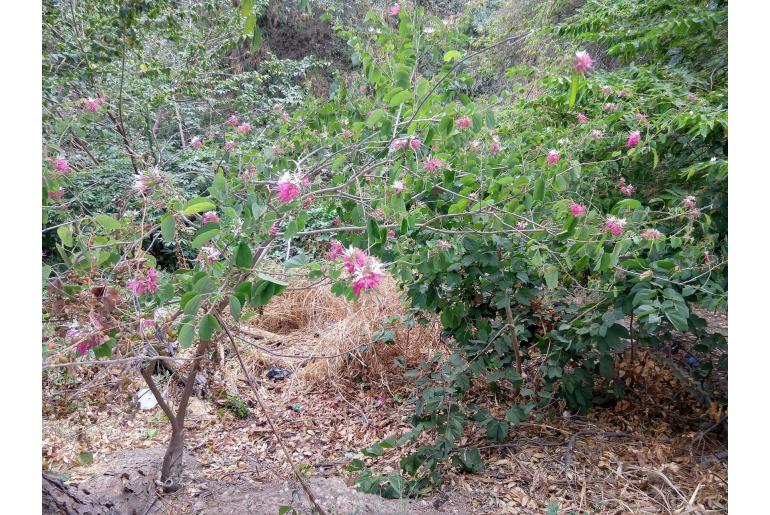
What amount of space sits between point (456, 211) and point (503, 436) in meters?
0.94

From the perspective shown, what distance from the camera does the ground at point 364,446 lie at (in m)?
1.70

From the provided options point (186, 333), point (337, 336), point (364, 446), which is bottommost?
point (364, 446)

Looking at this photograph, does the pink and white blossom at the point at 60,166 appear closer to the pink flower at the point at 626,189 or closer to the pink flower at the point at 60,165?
the pink flower at the point at 60,165

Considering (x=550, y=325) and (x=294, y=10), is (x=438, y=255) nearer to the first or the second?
(x=550, y=325)

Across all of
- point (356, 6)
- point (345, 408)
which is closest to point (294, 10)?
point (356, 6)

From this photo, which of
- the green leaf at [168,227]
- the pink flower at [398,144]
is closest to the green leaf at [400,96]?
the pink flower at [398,144]

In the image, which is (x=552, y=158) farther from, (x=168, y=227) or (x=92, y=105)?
(x=92, y=105)

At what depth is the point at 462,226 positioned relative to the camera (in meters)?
1.80

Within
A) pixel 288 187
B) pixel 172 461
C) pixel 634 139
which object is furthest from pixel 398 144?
pixel 172 461

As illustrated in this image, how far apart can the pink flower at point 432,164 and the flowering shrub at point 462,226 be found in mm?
25

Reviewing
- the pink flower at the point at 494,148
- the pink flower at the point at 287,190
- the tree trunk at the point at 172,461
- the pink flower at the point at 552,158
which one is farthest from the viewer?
the pink flower at the point at 494,148

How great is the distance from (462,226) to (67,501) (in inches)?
59.4

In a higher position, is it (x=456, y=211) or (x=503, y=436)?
(x=456, y=211)

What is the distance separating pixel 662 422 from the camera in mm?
2004
